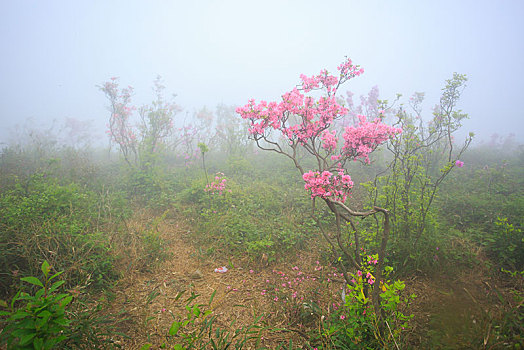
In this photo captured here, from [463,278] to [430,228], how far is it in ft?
2.61

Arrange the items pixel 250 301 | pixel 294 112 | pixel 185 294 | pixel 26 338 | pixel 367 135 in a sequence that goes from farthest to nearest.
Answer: pixel 294 112 → pixel 367 135 → pixel 185 294 → pixel 250 301 → pixel 26 338

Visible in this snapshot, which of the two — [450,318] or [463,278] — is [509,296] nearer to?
[463,278]

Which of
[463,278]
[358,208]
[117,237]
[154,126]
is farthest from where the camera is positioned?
[154,126]

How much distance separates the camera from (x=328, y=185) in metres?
2.66

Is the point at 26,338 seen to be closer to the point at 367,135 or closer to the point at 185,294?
the point at 185,294

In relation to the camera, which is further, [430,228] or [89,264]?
[430,228]

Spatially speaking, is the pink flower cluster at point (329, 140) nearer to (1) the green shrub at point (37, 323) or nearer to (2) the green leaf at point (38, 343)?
(1) the green shrub at point (37, 323)

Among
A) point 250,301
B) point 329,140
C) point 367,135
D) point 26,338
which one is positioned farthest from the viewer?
point 329,140

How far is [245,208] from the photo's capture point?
549 centimetres

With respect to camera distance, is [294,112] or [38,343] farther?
[294,112]

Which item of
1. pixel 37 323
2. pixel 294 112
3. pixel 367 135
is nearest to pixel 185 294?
pixel 37 323

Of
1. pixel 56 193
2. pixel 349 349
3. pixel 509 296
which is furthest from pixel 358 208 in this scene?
pixel 56 193

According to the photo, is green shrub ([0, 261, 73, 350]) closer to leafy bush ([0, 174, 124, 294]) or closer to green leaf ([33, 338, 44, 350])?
green leaf ([33, 338, 44, 350])

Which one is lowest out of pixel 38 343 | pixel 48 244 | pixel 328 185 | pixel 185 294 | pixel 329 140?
pixel 185 294
